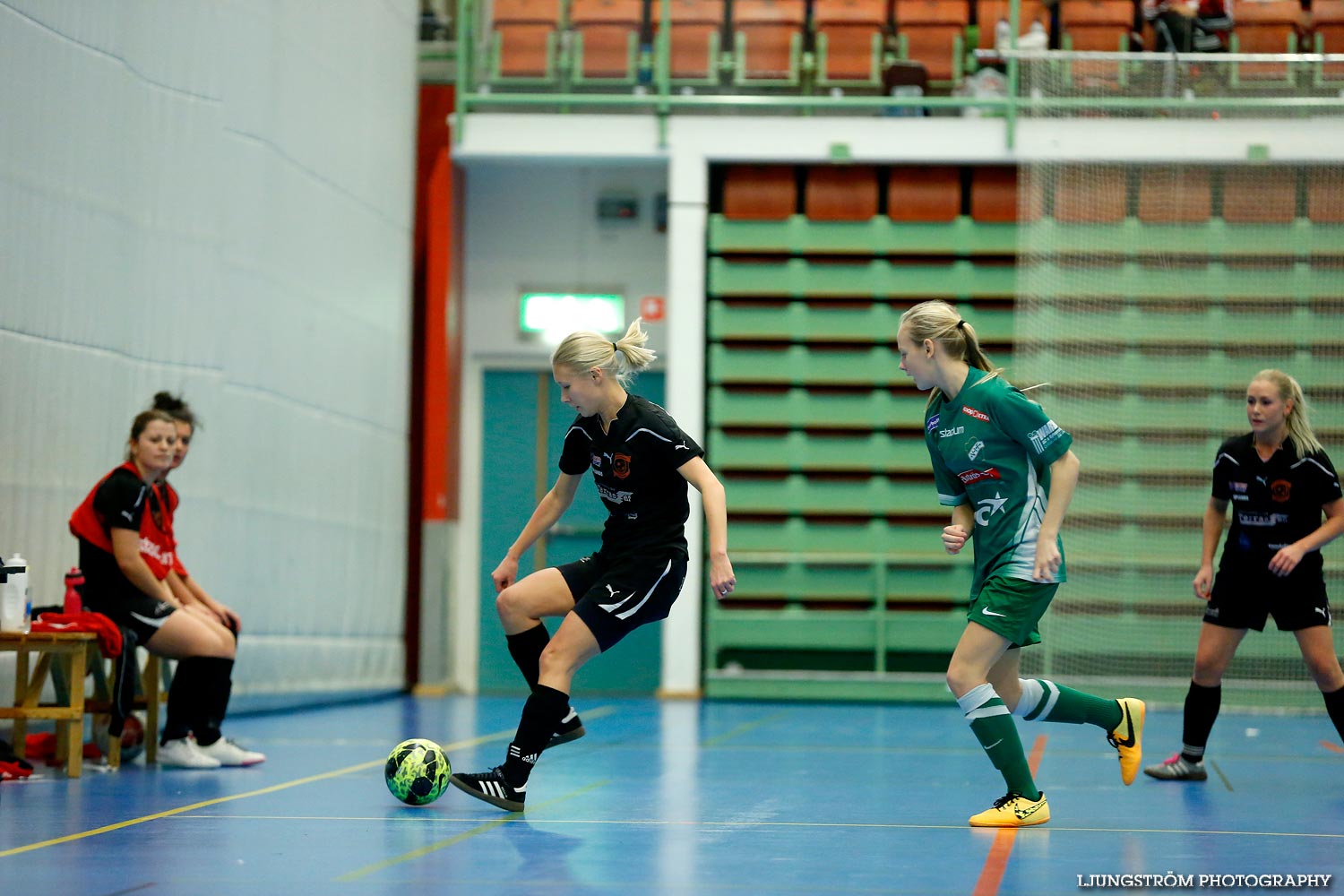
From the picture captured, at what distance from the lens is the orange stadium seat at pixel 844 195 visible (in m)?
12.9

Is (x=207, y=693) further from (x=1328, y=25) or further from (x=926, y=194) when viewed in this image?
(x=1328, y=25)

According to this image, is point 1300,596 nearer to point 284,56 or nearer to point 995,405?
point 995,405

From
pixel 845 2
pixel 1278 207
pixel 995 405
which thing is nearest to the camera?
pixel 995 405

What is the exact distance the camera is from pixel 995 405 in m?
4.71

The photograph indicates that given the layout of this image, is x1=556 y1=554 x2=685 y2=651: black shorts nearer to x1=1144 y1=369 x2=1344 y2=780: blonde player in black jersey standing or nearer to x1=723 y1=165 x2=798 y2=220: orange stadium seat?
x1=1144 y1=369 x2=1344 y2=780: blonde player in black jersey standing

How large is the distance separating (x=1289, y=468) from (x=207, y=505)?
20.3ft

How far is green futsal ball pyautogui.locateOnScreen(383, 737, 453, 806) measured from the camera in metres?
5.01

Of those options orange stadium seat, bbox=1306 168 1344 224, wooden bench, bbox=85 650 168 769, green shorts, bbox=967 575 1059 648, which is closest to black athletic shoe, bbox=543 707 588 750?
green shorts, bbox=967 575 1059 648

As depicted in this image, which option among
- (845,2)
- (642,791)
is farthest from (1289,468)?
(845,2)

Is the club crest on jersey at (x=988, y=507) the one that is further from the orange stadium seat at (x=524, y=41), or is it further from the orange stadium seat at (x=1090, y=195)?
the orange stadium seat at (x=524, y=41)

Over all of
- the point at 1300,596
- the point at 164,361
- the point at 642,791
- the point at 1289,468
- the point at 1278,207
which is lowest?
the point at 642,791

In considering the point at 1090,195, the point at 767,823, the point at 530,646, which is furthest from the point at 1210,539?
the point at 1090,195

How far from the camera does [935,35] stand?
12906mm

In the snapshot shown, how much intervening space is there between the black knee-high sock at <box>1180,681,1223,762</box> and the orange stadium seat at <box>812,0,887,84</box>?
7.86 m
